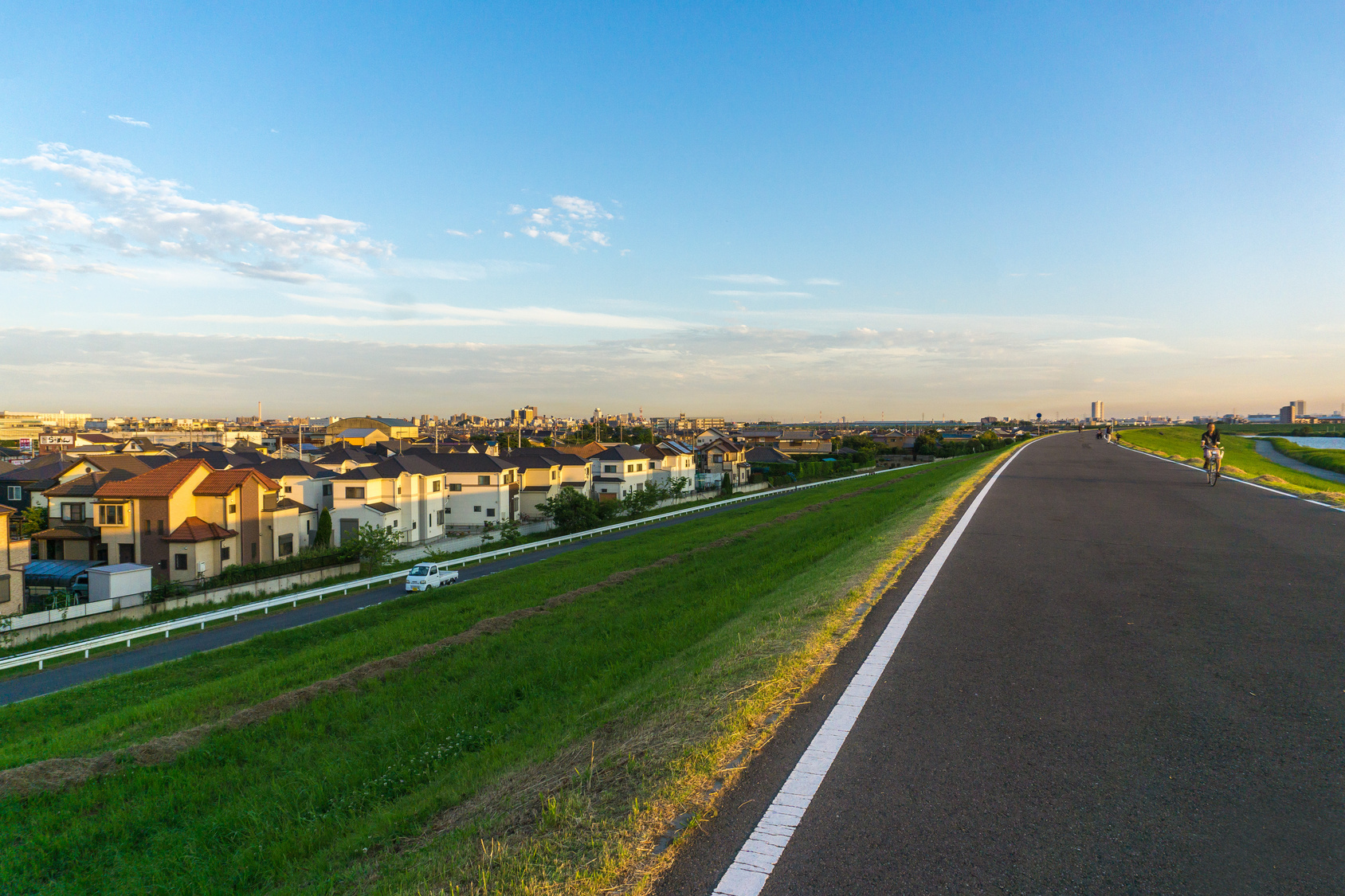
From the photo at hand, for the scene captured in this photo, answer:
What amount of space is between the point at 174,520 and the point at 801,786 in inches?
1409

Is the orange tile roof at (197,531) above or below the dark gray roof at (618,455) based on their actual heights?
below

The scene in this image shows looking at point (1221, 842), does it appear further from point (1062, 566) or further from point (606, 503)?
point (606, 503)

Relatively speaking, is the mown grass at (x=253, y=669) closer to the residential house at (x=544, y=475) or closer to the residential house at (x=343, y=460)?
the residential house at (x=544, y=475)

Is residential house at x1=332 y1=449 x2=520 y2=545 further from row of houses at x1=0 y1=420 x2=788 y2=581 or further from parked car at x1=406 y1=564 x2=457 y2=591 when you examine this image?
parked car at x1=406 y1=564 x2=457 y2=591

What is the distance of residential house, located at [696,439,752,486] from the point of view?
77.3 meters

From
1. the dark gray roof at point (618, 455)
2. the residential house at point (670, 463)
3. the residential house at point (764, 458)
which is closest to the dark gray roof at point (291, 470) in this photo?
the dark gray roof at point (618, 455)

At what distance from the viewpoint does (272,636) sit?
18.5 meters

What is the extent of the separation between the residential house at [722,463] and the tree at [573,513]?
3298cm

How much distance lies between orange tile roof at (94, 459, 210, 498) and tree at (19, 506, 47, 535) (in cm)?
819

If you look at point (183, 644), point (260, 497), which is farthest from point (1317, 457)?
point (260, 497)

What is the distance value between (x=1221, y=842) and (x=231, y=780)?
10669 mm

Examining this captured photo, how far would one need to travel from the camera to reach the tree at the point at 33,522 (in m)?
34.8

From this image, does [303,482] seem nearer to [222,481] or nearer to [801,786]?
[222,481]

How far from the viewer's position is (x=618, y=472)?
58.0m
